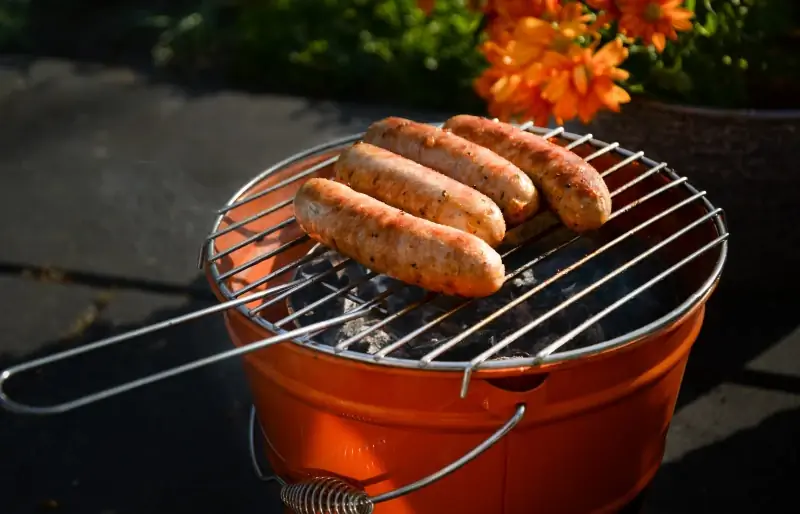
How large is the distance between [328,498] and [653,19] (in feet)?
4.09

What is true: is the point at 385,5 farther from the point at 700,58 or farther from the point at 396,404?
the point at 396,404

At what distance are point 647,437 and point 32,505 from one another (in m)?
1.48

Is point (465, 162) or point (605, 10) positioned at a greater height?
point (605, 10)

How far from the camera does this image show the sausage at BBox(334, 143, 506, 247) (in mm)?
1486

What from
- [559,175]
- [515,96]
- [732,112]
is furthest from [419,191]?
[732,112]

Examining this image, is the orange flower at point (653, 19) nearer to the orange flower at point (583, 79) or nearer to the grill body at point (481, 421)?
the orange flower at point (583, 79)

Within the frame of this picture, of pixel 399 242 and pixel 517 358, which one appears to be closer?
pixel 517 358

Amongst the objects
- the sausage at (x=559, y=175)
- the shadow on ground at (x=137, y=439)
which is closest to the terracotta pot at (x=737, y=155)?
the sausage at (x=559, y=175)

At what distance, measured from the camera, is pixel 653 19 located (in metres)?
1.86

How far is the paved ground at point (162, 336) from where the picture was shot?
2078mm

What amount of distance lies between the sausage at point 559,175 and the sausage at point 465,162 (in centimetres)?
4

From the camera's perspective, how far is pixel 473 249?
138cm

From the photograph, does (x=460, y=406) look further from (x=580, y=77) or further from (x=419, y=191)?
(x=580, y=77)

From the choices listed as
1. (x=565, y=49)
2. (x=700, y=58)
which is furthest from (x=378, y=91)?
(x=565, y=49)
